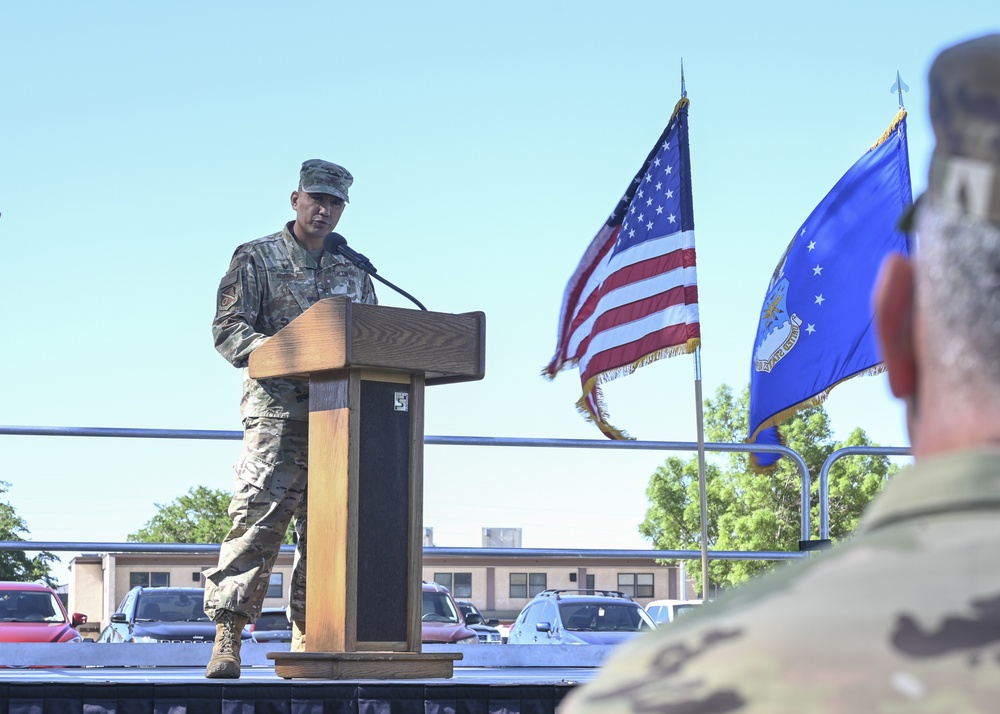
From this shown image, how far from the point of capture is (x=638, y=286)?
7.85 metres

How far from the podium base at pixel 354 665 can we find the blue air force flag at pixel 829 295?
3893 mm

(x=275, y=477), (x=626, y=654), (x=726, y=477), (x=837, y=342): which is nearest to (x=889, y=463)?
(x=726, y=477)

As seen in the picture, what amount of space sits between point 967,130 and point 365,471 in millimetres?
3914

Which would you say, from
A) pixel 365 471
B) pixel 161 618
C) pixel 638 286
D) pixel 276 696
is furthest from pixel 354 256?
pixel 161 618

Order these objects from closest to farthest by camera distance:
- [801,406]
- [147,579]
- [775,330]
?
[801,406]
[775,330]
[147,579]

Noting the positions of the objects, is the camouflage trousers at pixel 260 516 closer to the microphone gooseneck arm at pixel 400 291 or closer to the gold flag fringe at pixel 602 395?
the microphone gooseneck arm at pixel 400 291

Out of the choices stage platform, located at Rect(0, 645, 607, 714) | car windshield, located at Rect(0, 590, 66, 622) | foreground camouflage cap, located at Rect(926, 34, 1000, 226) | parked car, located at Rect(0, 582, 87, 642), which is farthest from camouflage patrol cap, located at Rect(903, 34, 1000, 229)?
car windshield, located at Rect(0, 590, 66, 622)

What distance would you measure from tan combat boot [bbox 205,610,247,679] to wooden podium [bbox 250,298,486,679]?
15cm

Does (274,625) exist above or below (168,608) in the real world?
below

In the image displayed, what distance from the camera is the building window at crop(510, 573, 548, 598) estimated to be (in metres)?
74.9

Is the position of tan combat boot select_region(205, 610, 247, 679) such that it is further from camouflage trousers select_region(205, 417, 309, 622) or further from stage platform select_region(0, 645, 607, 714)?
stage platform select_region(0, 645, 607, 714)

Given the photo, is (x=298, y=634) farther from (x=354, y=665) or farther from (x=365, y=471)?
(x=365, y=471)

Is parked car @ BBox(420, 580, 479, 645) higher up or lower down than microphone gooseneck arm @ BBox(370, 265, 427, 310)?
lower down

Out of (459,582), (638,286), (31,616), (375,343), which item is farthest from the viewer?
(459,582)
